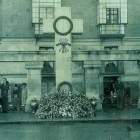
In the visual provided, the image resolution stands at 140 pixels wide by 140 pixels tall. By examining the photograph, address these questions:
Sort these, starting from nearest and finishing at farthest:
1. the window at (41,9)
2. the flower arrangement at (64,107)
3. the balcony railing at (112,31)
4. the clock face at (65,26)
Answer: the flower arrangement at (64,107)
the clock face at (65,26)
the window at (41,9)
the balcony railing at (112,31)

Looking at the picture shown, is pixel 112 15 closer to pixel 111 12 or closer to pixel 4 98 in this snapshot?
pixel 111 12

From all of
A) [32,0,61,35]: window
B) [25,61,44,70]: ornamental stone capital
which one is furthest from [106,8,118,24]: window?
[25,61,44,70]: ornamental stone capital

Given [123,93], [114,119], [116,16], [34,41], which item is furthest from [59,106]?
[116,16]

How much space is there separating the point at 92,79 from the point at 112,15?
7043mm

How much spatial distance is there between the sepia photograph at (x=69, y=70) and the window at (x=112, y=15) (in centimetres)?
3

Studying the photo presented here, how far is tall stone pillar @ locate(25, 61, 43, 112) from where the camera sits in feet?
57.8

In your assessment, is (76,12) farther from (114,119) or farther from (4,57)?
(114,119)

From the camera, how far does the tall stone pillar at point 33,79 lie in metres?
17.6

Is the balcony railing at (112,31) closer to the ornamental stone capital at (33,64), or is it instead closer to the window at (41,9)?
the window at (41,9)

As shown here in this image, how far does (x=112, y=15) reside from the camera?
922 inches

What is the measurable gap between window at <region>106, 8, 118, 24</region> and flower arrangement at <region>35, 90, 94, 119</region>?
9340 mm

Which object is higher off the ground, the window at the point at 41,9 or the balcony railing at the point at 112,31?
the window at the point at 41,9

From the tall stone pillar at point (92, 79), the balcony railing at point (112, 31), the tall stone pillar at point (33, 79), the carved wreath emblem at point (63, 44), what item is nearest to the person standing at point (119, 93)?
the tall stone pillar at point (92, 79)

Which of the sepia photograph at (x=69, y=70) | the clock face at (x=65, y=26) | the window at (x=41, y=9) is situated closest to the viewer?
the sepia photograph at (x=69, y=70)
